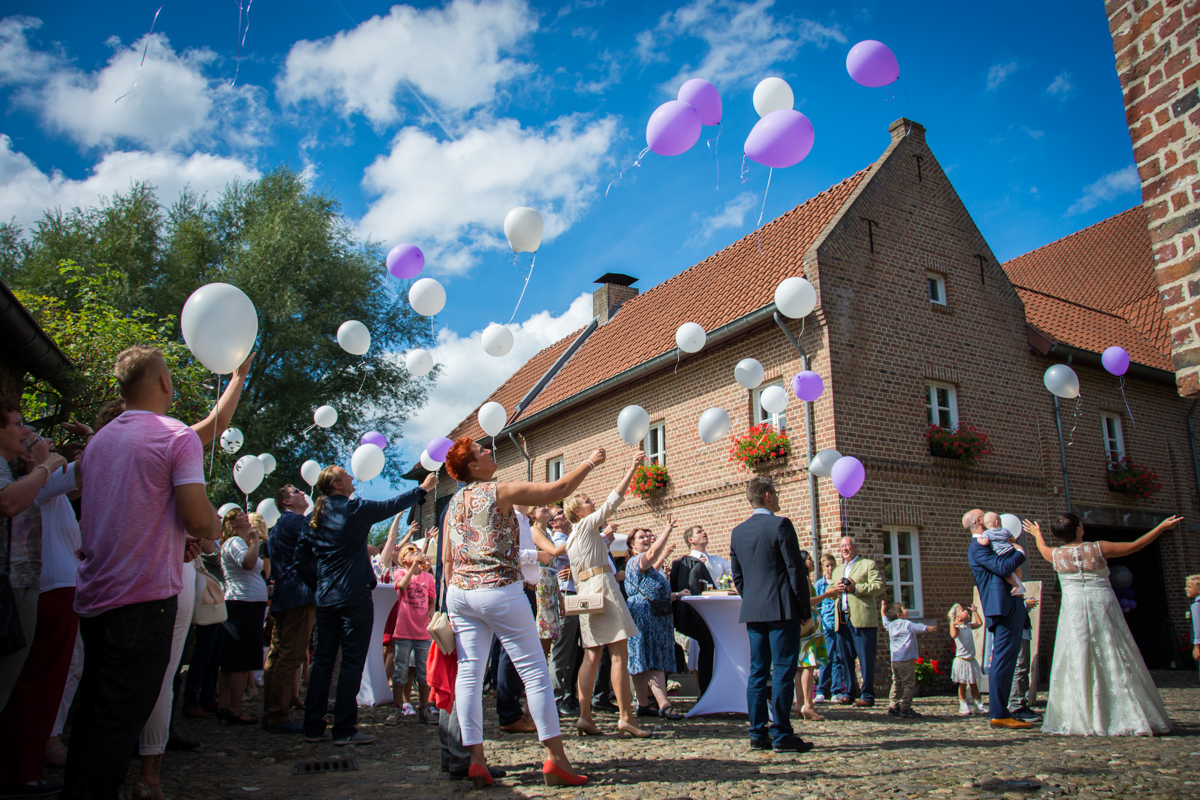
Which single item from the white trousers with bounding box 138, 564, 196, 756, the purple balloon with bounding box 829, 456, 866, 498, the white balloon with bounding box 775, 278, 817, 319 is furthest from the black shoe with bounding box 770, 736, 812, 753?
the white balloon with bounding box 775, 278, 817, 319

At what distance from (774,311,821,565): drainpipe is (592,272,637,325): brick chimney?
974cm

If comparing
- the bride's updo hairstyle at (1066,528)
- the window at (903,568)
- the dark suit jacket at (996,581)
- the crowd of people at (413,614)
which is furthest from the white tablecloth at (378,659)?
the window at (903,568)

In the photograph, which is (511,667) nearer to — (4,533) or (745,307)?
(4,533)

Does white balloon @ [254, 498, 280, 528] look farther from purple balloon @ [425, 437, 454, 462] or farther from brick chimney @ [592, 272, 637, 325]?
brick chimney @ [592, 272, 637, 325]

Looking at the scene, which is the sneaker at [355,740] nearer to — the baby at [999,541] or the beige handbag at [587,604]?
the beige handbag at [587,604]

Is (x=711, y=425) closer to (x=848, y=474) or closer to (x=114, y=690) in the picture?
(x=848, y=474)

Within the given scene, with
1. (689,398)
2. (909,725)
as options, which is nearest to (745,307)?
(689,398)

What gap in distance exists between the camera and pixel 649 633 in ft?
22.0

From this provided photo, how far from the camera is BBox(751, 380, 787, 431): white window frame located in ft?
39.5

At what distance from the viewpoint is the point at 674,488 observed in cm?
1395

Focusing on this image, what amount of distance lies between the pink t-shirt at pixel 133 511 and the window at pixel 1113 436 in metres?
15.7

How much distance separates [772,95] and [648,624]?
507 cm

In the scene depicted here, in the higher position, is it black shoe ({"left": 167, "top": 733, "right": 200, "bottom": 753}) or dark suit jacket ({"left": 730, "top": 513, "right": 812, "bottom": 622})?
dark suit jacket ({"left": 730, "top": 513, "right": 812, "bottom": 622})

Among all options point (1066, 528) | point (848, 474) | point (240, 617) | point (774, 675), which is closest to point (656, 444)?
point (848, 474)
